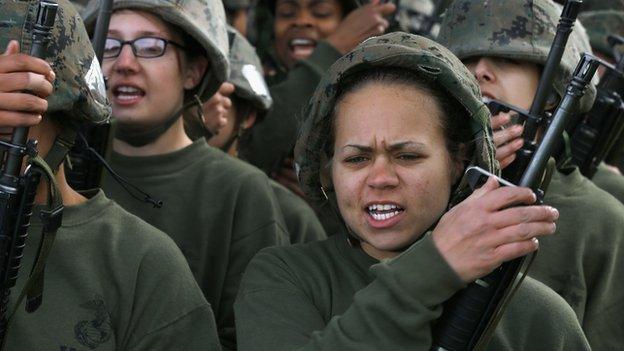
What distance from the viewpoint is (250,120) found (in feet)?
26.4

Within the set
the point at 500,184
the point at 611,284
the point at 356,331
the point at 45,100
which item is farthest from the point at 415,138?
the point at 611,284

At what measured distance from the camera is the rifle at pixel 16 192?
414 cm

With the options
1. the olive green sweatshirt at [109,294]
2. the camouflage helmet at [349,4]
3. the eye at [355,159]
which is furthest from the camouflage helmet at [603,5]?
the olive green sweatshirt at [109,294]

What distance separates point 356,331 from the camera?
3.81m

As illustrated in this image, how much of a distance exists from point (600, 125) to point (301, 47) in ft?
10.7

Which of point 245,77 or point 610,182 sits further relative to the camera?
point 245,77

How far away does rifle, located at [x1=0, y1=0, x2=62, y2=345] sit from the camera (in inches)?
163

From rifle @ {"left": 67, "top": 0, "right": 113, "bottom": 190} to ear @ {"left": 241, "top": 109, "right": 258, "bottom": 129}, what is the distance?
2156 mm

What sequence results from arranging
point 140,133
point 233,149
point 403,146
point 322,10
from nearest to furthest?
point 403,146, point 140,133, point 233,149, point 322,10

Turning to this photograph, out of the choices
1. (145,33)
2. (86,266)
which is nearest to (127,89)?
(145,33)

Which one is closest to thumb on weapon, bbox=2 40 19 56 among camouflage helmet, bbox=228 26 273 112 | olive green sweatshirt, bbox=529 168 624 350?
olive green sweatshirt, bbox=529 168 624 350

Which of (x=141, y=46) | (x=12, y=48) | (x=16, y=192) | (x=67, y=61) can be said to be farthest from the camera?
(x=141, y=46)

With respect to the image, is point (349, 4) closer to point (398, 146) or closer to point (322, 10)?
point (322, 10)

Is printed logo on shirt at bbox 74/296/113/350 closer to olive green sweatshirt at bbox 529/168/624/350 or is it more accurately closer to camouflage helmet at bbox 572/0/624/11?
olive green sweatshirt at bbox 529/168/624/350
